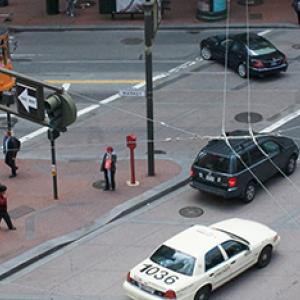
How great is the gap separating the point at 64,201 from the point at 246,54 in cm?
1121

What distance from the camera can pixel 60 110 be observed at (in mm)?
14445

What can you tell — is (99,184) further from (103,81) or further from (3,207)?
(103,81)

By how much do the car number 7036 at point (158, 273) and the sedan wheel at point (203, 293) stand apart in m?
0.62

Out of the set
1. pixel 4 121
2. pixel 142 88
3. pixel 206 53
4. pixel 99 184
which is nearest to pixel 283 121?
pixel 142 88

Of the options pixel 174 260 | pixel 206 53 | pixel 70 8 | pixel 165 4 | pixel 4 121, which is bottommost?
pixel 4 121

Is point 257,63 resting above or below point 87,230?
above

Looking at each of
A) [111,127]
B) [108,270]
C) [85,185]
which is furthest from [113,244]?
[111,127]

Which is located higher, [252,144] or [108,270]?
[252,144]

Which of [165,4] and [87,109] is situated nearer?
[87,109]

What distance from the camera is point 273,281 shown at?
796 inches

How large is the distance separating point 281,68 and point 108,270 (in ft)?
46.7

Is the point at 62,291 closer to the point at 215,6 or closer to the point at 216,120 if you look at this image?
the point at 216,120

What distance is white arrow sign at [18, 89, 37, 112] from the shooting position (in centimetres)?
1477

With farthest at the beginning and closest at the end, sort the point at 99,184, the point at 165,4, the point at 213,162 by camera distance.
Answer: the point at 165,4, the point at 99,184, the point at 213,162
